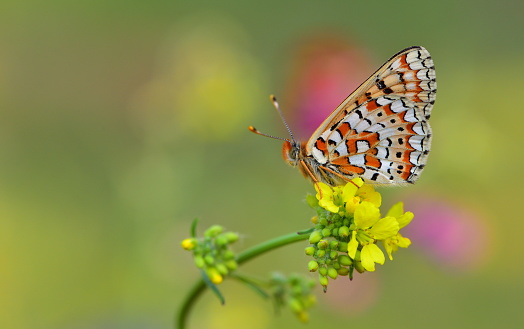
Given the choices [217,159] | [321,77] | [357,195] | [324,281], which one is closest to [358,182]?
[357,195]

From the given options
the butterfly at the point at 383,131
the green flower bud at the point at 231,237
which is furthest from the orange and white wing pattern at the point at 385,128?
the green flower bud at the point at 231,237

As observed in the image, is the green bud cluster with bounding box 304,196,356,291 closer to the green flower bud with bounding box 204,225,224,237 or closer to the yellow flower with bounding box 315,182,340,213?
the yellow flower with bounding box 315,182,340,213

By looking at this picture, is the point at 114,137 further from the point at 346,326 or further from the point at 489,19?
the point at 489,19

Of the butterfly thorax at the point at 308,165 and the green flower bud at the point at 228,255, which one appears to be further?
the butterfly thorax at the point at 308,165

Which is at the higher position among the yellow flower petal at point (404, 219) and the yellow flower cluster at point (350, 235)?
the yellow flower cluster at point (350, 235)

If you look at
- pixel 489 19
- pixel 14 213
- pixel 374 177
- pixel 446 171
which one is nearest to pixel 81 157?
pixel 14 213

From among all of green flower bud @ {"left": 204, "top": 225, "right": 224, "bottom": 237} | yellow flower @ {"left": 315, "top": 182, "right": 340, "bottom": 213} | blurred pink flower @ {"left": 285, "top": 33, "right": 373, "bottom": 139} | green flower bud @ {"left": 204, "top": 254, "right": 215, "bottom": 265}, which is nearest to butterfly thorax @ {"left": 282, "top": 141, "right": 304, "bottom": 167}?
yellow flower @ {"left": 315, "top": 182, "right": 340, "bottom": 213}

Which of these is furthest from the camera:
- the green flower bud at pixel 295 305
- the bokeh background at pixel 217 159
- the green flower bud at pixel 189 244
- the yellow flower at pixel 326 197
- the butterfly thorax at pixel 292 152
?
the bokeh background at pixel 217 159

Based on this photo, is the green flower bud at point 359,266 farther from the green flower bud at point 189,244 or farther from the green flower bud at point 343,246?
the green flower bud at point 189,244
